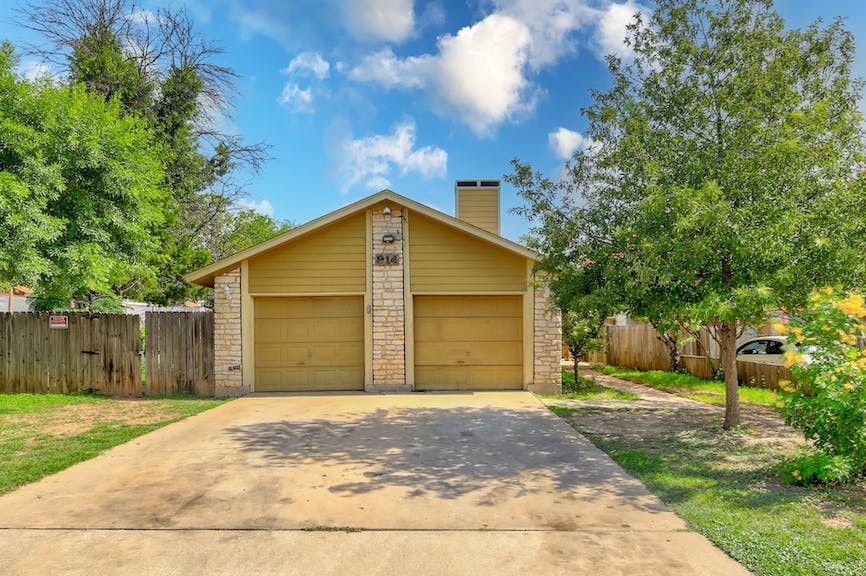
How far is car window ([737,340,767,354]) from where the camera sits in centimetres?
1271

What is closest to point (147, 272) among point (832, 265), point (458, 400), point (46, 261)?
point (46, 261)

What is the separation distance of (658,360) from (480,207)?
738 cm

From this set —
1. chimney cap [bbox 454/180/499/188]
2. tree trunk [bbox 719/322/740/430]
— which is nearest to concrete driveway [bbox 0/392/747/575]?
tree trunk [bbox 719/322/740/430]

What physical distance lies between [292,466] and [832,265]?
259 inches

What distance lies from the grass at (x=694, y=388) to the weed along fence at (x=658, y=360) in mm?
263

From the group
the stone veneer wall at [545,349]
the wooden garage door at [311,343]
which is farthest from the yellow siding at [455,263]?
the wooden garage door at [311,343]

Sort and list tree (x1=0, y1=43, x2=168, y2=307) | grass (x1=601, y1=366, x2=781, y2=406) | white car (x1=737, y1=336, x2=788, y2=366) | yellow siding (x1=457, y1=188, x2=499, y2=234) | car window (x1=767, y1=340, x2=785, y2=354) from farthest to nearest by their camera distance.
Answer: yellow siding (x1=457, y1=188, x2=499, y2=234)
car window (x1=767, y1=340, x2=785, y2=354)
white car (x1=737, y1=336, x2=788, y2=366)
grass (x1=601, y1=366, x2=781, y2=406)
tree (x1=0, y1=43, x2=168, y2=307)

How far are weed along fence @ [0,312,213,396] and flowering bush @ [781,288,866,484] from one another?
10587 millimetres

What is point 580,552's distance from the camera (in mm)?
3670

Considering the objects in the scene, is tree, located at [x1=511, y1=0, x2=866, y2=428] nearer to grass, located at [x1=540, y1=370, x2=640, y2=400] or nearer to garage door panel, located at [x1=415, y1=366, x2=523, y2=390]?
grass, located at [x1=540, y1=370, x2=640, y2=400]

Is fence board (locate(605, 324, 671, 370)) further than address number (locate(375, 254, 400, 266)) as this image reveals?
Yes

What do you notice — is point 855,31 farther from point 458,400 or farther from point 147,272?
point 147,272

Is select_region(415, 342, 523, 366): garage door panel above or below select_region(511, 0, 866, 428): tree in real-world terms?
below

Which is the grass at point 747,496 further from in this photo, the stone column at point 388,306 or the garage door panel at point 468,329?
the stone column at point 388,306
